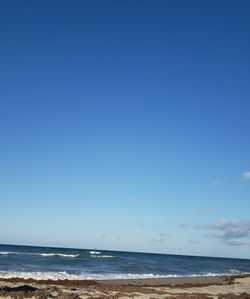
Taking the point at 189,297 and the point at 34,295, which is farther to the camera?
the point at 189,297

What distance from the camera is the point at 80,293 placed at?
20016mm

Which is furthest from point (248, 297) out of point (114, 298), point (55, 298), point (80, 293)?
point (55, 298)

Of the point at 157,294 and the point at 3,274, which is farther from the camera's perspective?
the point at 3,274

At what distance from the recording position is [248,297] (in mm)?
20609

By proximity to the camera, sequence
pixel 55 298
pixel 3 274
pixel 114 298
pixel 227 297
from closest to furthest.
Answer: pixel 55 298, pixel 114 298, pixel 227 297, pixel 3 274

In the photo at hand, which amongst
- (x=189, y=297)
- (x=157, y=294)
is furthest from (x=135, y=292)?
(x=189, y=297)

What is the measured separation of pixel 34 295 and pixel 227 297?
9019 mm

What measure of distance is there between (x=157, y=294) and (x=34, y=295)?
661 cm

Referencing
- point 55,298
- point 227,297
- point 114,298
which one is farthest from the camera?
point 227,297

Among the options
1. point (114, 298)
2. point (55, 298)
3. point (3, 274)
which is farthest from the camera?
point (3, 274)

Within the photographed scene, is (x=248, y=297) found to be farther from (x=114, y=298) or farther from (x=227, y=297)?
(x=114, y=298)

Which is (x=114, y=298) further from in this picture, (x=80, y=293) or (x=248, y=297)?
(x=248, y=297)

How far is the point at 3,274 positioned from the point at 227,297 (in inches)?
795

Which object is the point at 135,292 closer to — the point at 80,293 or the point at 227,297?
the point at 80,293
